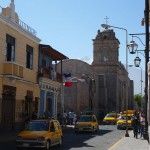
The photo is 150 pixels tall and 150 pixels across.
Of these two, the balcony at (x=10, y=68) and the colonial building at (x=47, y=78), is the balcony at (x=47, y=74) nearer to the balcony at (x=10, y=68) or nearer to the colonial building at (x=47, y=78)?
the colonial building at (x=47, y=78)

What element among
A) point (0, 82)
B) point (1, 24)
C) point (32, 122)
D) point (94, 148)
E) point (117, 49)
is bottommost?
point (94, 148)

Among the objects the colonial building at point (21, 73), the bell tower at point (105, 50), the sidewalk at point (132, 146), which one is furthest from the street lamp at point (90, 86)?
the sidewalk at point (132, 146)

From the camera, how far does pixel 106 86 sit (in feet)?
268

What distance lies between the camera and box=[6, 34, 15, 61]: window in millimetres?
28755

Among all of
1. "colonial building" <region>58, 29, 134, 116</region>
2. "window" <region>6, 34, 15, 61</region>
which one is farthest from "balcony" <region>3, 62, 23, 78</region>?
"colonial building" <region>58, 29, 134, 116</region>

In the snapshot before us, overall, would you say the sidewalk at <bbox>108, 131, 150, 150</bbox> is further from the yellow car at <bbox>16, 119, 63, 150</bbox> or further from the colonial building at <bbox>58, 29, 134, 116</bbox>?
the colonial building at <bbox>58, 29, 134, 116</bbox>

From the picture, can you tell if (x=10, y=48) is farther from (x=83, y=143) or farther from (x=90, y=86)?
(x=90, y=86)

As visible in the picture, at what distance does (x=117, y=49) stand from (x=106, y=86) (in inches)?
343

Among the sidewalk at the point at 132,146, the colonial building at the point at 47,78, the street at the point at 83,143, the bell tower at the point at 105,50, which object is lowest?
the street at the point at 83,143

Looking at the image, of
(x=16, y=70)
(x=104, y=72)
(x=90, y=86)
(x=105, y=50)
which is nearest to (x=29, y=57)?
(x=16, y=70)

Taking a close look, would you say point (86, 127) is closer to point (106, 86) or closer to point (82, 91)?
point (82, 91)

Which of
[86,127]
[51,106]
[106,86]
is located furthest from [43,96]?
[106,86]

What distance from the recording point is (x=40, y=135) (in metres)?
17.8

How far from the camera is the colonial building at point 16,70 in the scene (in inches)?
1088
